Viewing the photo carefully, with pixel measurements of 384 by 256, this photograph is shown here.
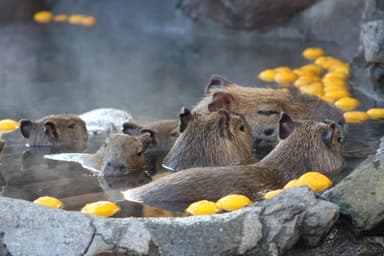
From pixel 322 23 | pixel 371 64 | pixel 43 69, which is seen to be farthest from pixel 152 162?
pixel 322 23

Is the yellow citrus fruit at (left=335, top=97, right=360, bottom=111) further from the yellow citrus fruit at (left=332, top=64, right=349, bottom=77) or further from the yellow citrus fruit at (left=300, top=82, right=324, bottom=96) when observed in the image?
the yellow citrus fruit at (left=332, top=64, right=349, bottom=77)

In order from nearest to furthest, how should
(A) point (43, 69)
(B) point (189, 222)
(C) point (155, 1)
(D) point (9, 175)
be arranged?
(B) point (189, 222) < (D) point (9, 175) < (A) point (43, 69) < (C) point (155, 1)

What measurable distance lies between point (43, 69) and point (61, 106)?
2156 mm

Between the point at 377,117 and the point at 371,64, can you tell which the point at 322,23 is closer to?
the point at 371,64

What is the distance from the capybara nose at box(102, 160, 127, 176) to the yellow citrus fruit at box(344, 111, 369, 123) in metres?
2.36

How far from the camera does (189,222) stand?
Result: 523 centimetres

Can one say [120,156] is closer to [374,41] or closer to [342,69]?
[374,41]

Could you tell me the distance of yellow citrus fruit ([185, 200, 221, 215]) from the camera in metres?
6.05

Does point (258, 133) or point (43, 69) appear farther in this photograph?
point (43, 69)

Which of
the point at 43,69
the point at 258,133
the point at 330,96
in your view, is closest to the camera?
the point at 258,133

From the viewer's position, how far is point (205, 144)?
7555 millimetres

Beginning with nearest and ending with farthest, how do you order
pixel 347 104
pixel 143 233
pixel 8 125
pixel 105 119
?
pixel 143 233 < pixel 8 125 < pixel 105 119 < pixel 347 104

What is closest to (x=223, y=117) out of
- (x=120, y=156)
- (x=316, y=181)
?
(x=120, y=156)

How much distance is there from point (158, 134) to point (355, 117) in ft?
6.01
